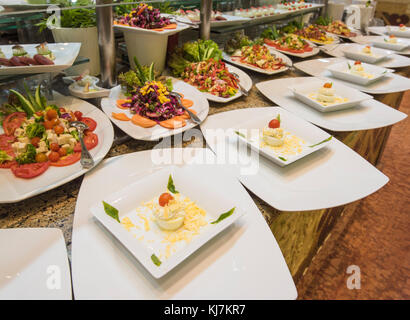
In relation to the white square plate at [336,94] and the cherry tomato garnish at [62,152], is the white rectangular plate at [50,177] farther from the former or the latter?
the white square plate at [336,94]

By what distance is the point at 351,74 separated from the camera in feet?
5.98

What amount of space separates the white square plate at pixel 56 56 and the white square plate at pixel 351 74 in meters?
1.51

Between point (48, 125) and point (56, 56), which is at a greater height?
point (56, 56)

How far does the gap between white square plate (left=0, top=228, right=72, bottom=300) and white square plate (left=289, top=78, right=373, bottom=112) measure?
1.23m

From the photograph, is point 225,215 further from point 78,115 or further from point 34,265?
point 78,115

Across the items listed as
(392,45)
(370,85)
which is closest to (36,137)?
(370,85)

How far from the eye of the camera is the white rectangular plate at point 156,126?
107 centimetres

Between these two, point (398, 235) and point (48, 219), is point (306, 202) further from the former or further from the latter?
point (398, 235)

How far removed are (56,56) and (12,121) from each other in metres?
0.30

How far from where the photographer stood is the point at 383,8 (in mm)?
5852

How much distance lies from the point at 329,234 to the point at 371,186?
136 cm

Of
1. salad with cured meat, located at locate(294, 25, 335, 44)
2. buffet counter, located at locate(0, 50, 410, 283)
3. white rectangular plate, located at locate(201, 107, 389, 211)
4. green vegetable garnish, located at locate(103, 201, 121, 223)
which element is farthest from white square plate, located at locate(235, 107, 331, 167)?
salad with cured meat, located at locate(294, 25, 335, 44)

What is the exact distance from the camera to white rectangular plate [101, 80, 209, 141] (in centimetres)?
107

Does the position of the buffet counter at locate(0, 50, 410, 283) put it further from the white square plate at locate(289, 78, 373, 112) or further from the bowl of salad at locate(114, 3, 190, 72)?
the bowl of salad at locate(114, 3, 190, 72)
